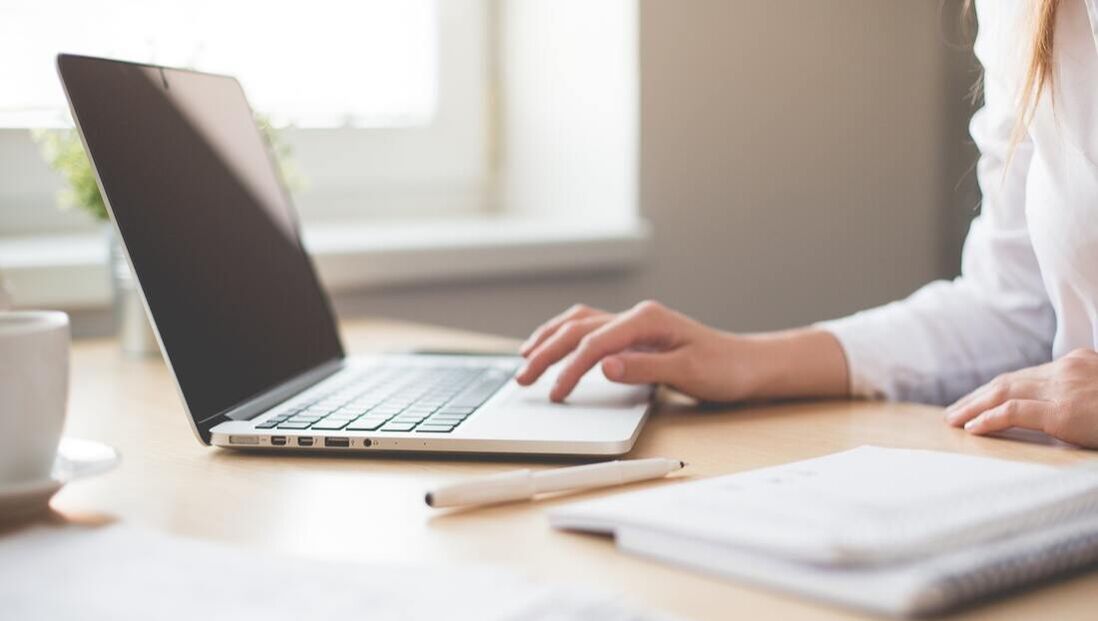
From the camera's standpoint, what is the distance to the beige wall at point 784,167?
167cm

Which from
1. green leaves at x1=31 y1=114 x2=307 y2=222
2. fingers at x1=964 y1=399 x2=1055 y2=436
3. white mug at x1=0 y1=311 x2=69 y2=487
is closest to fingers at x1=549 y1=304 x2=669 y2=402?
fingers at x1=964 y1=399 x2=1055 y2=436

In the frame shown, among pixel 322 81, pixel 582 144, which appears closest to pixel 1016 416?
pixel 582 144

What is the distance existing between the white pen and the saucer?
181 millimetres

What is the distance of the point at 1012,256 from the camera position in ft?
3.31

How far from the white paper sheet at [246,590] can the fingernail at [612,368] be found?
1.22 feet

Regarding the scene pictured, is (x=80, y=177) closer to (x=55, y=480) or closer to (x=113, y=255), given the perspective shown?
(x=113, y=255)

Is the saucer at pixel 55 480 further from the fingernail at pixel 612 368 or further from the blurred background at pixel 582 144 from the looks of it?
the blurred background at pixel 582 144

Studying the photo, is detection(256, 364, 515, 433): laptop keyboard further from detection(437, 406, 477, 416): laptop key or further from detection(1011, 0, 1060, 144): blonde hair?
detection(1011, 0, 1060, 144): blonde hair

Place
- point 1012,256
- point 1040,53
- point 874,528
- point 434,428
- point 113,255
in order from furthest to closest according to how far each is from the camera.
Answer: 1. point 113,255
2. point 1012,256
3. point 1040,53
4. point 434,428
5. point 874,528

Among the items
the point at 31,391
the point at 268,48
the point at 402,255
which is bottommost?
the point at 402,255

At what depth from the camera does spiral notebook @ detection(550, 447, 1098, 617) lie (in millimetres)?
443

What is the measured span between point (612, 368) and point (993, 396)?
10.0 inches

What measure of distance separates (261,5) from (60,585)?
4.23 ft

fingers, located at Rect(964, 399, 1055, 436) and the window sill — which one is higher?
fingers, located at Rect(964, 399, 1055, 436)
